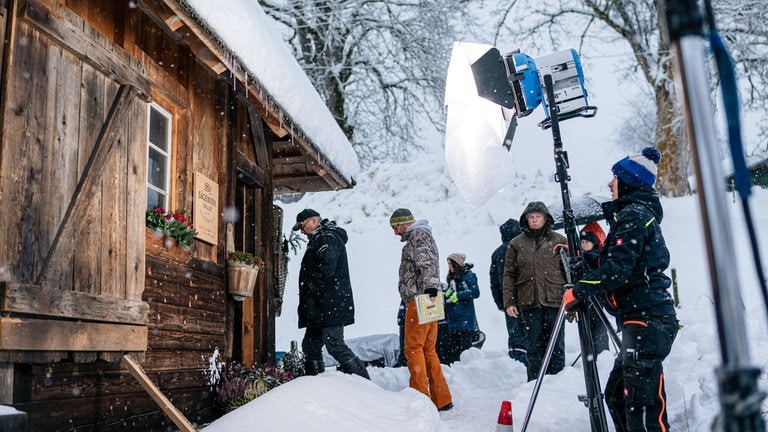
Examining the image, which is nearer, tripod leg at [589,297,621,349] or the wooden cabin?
the wooden cabin

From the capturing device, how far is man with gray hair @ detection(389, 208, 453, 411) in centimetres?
595

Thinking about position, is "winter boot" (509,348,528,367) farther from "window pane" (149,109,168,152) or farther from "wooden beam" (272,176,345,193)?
"window pane" (149,109,168,152)

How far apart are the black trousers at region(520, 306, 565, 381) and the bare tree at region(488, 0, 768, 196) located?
13.6 metres

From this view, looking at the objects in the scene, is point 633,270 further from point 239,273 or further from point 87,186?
point 239,273

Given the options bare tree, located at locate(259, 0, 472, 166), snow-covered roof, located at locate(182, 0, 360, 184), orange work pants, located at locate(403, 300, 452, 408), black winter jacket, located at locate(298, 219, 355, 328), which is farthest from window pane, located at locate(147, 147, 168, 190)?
bare tree, located at locate(259, 0, 472, 166)

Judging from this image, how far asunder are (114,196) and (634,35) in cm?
1882

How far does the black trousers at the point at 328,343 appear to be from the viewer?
20.9 ft

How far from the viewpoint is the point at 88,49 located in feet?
11.7

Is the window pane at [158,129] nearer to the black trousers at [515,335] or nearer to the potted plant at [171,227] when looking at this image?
the potted plant at [171,227]

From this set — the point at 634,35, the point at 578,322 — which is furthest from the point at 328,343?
the point at 634,35

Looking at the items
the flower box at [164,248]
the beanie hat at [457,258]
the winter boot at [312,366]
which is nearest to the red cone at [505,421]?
the flower box at [164,248]

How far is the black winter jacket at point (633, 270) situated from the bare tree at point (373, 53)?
11220 millimetres

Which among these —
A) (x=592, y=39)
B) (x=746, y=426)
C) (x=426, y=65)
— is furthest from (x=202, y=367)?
(x=592, y=39)

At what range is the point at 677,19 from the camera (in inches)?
38.7
